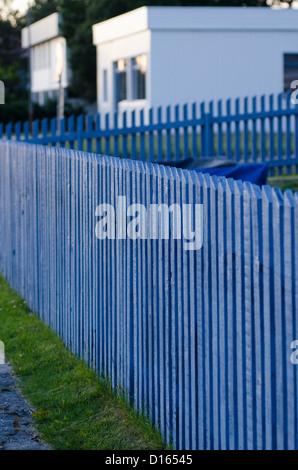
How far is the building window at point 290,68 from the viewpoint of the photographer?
27438 millimetres

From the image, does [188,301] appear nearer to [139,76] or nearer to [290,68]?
[290,68]

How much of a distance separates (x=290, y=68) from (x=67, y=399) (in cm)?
2269

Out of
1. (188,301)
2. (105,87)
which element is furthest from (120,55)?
(188,301)

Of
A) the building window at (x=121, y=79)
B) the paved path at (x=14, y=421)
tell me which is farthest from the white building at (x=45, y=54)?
A: the paved path at (x=14, y=421)

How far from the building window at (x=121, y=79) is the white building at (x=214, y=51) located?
11.1 feet

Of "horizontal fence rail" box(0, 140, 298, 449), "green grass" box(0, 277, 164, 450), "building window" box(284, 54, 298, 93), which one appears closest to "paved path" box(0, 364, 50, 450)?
"green grass" box(0, 277, 164, 450)

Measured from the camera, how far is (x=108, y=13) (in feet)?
158

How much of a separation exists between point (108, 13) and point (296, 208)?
46048 mm

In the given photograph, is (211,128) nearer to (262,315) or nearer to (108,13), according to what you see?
(262,315)

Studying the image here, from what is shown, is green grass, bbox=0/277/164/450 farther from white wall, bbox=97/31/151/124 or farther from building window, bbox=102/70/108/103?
building window, bbox=102/70/108/103

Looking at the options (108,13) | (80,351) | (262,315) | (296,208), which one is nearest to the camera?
(296,208)

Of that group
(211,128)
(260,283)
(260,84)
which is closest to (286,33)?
(260,84)

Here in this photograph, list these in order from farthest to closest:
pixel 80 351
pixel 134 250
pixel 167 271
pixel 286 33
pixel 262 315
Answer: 1. pixel 286 33
2. pixel 80 351
3. pixel 134 250
4. pixel 167 271
5. pixel 262 315
